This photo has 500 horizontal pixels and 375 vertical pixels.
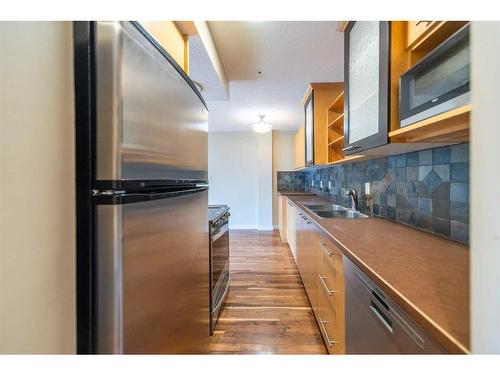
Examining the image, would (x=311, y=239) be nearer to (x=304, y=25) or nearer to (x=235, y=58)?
(x=304, y=25)

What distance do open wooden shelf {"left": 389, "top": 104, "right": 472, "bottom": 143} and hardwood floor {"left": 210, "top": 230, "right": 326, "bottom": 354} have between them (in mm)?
1506

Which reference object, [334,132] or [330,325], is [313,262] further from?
[334,132]

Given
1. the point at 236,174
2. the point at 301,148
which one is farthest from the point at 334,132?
the point at 236,174

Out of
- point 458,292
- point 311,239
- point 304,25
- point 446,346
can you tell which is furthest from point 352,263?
point 304,25

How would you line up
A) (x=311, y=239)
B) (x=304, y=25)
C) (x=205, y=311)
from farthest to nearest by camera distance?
(x=311, y=239) < (x=304, y=25) < (x=205, y=311)

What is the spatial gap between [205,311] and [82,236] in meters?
0.96

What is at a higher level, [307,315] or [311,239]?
[311,239]

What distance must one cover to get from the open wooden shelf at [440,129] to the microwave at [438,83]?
3cm

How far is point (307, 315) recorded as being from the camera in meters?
2.11

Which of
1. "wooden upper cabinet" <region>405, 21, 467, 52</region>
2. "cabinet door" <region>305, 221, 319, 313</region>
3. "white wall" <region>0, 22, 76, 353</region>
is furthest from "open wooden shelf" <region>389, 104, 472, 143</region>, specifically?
"white wall" <region>0, 22, 76, 353</region>

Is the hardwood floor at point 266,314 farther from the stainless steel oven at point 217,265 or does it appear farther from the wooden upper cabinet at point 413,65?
the wooden upper cabinet at point 413,65

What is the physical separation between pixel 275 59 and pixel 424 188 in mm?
1753

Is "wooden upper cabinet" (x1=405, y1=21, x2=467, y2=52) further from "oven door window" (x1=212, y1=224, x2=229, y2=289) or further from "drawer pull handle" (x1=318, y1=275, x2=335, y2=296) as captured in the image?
"oven door window" (x1=212, y1=224, x2=229, y2=289)

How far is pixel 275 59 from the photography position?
2314 mm
